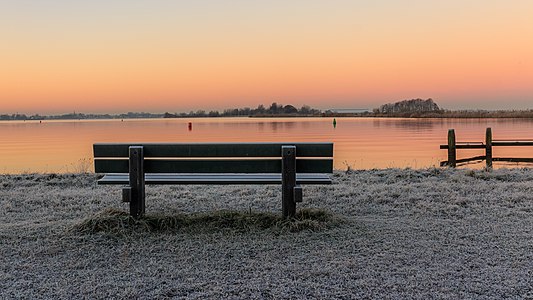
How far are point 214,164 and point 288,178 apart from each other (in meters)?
0.79

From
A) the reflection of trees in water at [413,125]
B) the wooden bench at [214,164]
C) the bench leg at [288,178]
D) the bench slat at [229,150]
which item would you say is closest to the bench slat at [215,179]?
the wooden bench at [214,164]

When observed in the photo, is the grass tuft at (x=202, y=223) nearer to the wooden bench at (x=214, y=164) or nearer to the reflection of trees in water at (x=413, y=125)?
the wooden bench at (x=214, y=164)

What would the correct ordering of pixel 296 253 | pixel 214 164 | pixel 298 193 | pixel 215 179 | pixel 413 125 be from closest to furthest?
pixel 296 253, pixel 298 193, pixel 214 164, pixel 215 179, pixel 413 125

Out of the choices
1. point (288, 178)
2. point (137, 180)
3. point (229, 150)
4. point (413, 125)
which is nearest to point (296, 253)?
point (288, 178)

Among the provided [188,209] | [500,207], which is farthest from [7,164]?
[500,207]

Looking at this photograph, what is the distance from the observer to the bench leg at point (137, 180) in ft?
15.8

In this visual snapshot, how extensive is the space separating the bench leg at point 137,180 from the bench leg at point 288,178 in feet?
4.79

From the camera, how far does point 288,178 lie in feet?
15.9

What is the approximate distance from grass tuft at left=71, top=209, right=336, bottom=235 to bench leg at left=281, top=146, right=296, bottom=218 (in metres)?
0.11

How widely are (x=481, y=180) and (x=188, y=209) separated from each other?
5.32m

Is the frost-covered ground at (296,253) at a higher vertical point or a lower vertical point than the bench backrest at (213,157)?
lower

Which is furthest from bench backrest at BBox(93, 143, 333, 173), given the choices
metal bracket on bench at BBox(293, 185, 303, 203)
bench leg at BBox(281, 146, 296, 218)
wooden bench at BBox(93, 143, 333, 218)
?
metal bracket on bench at BBox(293, 185, 303, 203)

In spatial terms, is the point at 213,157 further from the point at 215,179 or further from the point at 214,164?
the point at 215,179

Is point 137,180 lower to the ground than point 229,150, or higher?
lower
